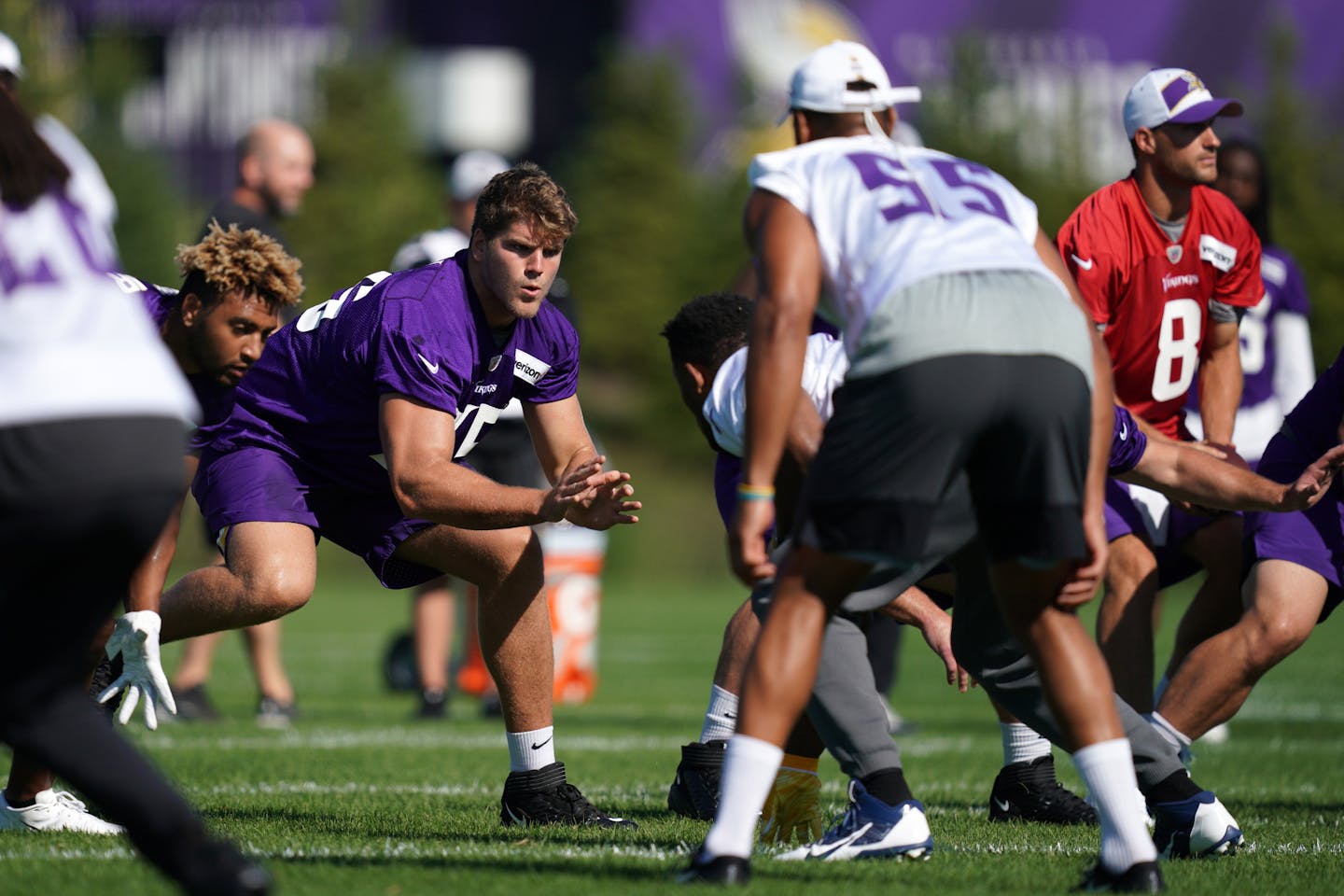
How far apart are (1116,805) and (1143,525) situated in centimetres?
226

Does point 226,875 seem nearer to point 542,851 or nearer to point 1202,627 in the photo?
point 542,851

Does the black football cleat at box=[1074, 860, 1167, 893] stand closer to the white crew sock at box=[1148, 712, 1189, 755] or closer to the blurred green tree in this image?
the white crew sock at box=[1148, 712, 1189, 755]

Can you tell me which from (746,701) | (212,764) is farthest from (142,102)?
(746,701)

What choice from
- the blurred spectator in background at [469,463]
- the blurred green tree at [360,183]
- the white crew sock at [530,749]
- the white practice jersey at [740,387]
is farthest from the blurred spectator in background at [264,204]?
the blurred green tree at [360,183]

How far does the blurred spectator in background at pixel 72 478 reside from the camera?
317cm

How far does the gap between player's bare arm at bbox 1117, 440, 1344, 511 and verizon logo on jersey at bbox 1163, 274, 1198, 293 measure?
95 centimetres

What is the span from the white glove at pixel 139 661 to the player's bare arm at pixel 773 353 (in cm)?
198

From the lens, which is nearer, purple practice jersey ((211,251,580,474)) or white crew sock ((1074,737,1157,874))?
white crew sock ((1074,737,1157,874))

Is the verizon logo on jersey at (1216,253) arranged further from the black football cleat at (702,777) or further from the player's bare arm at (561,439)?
the black football cleat at (702,777)

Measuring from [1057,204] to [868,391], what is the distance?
30811 mm

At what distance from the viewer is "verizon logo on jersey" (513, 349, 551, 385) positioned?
5434mm

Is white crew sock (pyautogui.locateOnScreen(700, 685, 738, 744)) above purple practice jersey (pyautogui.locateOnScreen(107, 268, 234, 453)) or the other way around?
the other way around

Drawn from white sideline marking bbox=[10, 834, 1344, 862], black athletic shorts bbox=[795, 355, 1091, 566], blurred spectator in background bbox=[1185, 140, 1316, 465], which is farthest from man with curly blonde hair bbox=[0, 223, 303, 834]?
blurred spectator in background bbox=[1185, 140, 1316, 465]

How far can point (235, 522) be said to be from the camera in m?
5.51
